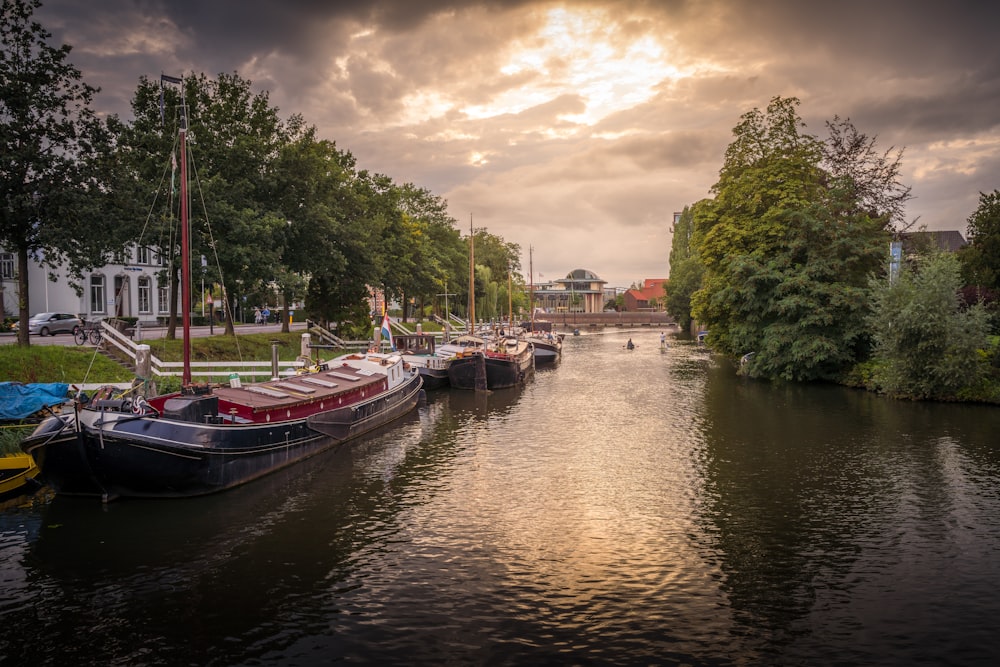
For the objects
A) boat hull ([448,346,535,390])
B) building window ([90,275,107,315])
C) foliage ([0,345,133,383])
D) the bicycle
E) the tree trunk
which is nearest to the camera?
foliage ([0,345,133,383])

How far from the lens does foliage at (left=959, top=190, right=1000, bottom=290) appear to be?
4516 centimetres

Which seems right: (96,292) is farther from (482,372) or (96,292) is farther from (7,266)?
(482,372)

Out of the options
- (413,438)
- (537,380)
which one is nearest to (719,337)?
(537,380)

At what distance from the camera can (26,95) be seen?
28.5 m

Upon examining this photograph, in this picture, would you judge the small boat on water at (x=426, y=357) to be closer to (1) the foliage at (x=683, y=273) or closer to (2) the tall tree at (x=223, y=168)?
(2) the tall tree at (x=223, y=168)

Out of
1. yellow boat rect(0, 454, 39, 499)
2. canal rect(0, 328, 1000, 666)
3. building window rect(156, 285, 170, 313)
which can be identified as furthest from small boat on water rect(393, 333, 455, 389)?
building window rect(156, 285, 170, 313)

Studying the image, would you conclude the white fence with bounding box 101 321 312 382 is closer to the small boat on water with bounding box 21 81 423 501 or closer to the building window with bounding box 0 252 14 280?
the small boat on water with bounding box 21 81 423 501

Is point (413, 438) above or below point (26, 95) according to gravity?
below

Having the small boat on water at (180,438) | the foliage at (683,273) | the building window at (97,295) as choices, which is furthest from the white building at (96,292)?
the foliage at (683,273)

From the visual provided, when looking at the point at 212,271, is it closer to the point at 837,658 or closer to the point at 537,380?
the point at 537,380

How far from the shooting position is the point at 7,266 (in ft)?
194

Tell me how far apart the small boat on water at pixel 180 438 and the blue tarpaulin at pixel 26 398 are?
2296 mm

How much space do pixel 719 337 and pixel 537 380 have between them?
15733mm

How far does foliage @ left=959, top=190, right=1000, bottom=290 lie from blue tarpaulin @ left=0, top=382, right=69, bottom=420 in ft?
168
